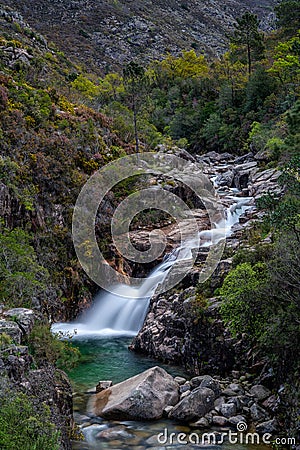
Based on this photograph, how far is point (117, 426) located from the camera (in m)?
10.9

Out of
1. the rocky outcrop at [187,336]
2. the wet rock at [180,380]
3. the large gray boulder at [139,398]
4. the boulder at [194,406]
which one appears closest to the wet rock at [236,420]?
the boulder at [194,406]

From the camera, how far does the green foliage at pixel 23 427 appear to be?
6508mm

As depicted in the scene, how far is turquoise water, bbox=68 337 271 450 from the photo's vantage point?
32.6 feet

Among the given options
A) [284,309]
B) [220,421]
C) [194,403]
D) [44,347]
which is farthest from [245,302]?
[44,347]

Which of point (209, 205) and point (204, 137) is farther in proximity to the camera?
point (204, 137)

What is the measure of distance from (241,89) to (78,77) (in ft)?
52.8

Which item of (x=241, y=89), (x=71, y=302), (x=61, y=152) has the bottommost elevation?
(x=71, y=302)

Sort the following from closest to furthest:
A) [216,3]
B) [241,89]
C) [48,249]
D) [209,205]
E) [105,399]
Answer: [105,399], [48,249], [209,205], [241,89], [216,3]

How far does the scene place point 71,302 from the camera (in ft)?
68.9

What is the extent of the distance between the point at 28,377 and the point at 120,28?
263 feet

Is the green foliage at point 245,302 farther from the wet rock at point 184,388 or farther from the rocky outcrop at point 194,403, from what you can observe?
the wet rock at point 184,388

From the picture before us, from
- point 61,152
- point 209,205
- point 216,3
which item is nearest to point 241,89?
point 209,205

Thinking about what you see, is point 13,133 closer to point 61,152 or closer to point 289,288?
point 61,152

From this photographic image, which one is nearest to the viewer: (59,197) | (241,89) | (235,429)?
(235,429)
